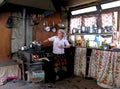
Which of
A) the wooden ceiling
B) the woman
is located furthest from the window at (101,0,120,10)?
the woman

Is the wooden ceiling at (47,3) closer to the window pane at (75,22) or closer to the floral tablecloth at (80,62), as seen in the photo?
the window pane at (75,22)

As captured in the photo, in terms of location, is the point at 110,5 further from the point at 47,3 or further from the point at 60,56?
the point at 60,56

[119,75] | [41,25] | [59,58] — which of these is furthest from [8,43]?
[119,75]

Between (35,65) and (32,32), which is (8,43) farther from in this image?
(35,65)

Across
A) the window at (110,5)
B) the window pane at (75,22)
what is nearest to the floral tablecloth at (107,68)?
the window at (110,5)

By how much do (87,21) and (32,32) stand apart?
6.30 feet

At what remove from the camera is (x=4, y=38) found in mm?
4820

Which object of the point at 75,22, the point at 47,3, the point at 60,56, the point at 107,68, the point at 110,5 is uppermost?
the point at 47,3

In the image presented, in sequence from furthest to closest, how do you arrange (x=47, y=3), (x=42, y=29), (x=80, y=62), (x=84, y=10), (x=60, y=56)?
(x=42, y=29) → (x=84, y=10) → (x=80, y=62) → (x=47, y=3) → (x=60, y=56)

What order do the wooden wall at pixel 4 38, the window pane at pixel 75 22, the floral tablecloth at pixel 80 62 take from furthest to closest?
the window pane at pixel 75 22
the floral tablecloth at pixel 80 62
the wooden wall at pixel 4 38

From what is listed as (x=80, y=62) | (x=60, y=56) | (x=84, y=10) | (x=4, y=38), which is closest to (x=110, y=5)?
(x=84, y=10)

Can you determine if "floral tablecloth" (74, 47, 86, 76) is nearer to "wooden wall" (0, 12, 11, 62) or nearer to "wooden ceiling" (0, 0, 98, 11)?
"wooden ceiling" (0, 0, 98, 11)

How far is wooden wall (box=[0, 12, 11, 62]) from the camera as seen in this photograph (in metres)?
4.78

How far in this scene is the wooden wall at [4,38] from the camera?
4781mm
